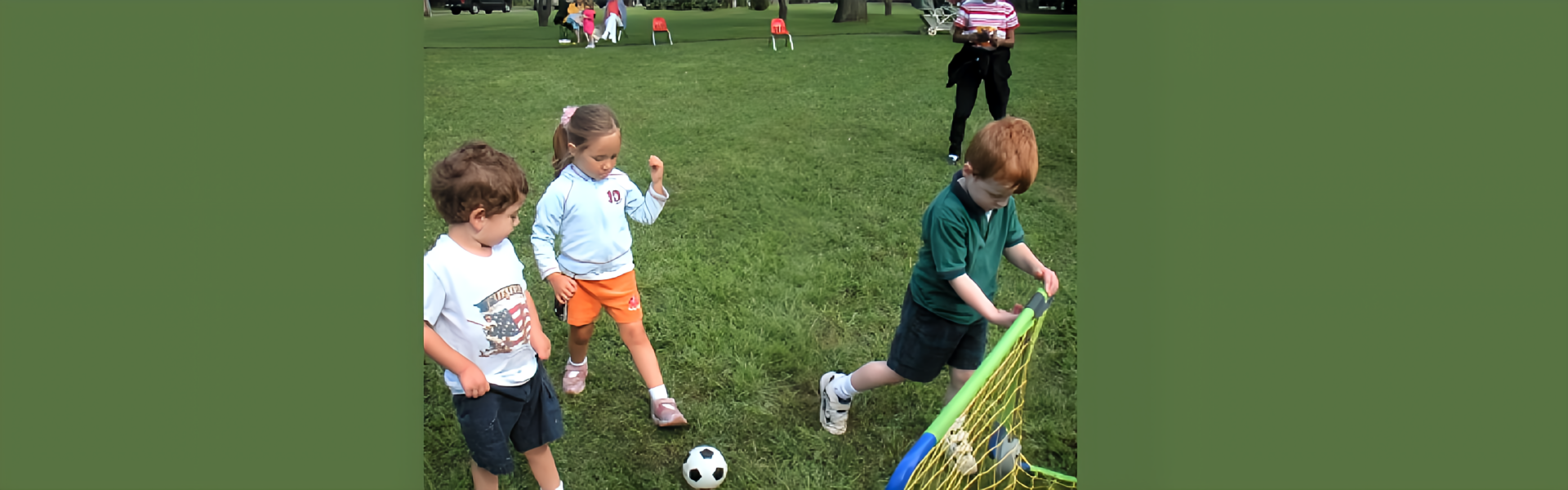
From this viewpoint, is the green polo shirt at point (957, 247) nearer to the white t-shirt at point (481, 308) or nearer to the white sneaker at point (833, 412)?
the white sneaker at point (833, 412)

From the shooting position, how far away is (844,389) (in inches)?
103

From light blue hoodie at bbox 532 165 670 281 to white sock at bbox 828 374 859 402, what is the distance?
77 centimetres

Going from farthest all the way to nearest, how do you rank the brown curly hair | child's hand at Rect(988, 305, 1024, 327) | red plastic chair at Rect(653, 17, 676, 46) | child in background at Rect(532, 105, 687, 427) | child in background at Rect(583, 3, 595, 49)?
red plastic chair at Rect(653, 17, 676, 46)
child in background at Rect(583, 3, 595, 49)
child in background at Rect(532, 105, 687, 427)
child's hand at Rect(988, 305, 1024, 327)
the brown curly hair

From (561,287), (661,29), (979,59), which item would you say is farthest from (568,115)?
(979,59)

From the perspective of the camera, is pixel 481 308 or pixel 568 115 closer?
pixel 481 308

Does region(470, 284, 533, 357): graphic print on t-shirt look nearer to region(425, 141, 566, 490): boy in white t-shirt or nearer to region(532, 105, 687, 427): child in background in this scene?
region(425, 141, 566, 490): boy in white t-shirt

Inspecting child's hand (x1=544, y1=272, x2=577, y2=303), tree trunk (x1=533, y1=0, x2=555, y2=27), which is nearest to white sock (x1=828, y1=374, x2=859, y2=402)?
child's hand (x1=544, y1=272, x2=577, y2=303)

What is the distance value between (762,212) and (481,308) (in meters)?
2.46

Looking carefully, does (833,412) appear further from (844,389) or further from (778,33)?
(778,33)

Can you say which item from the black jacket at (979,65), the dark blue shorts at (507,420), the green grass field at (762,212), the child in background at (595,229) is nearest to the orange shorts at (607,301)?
the child in background at (595,229)

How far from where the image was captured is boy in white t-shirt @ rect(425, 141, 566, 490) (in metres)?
1.75

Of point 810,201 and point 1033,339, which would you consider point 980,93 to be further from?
point 1033,339

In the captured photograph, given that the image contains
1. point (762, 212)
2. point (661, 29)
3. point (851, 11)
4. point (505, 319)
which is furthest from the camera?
point (762, 212)

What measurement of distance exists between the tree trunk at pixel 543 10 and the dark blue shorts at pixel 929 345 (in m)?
1.51
